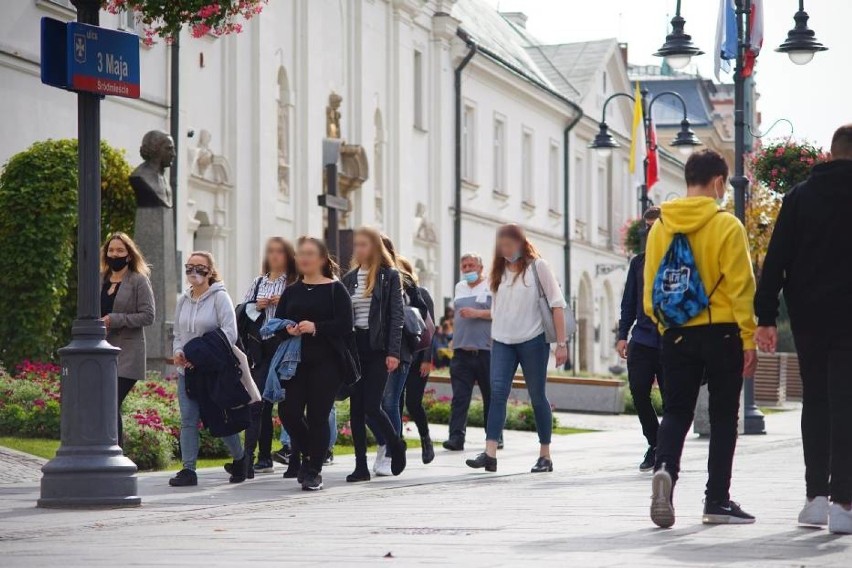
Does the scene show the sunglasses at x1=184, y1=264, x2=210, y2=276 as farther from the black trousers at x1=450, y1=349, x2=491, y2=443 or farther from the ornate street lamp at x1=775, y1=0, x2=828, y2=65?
the ornate street lamp at x1=775, y1=0, x2=828, y2=65

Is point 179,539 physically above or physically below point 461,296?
below

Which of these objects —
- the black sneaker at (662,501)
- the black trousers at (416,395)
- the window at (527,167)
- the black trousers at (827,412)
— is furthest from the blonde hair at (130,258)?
the window at (527,167)

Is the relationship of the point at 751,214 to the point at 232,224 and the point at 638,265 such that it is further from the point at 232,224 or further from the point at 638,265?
the point at 638,265

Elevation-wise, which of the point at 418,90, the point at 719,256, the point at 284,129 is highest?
the point at 418,90

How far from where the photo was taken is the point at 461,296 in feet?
55.3

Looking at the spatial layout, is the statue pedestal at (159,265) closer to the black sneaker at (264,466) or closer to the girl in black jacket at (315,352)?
the black sneaker at (264,466)

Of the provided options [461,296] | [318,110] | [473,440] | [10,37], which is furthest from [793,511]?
[318,110]

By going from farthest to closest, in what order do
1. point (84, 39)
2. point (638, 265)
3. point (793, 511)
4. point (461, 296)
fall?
point (461, 296)
point (638, 265)
point (84, 39)
point (793, 511)

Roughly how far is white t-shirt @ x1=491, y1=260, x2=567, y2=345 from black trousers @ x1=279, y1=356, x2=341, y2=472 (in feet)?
6.41

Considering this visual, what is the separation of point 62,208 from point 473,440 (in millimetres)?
5301

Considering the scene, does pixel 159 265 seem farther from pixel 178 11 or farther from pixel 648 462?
pixel 178 11

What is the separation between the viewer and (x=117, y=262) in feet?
42.1

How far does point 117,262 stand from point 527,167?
36.0 metres

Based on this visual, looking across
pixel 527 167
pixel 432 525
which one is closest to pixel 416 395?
pixel 432 525
